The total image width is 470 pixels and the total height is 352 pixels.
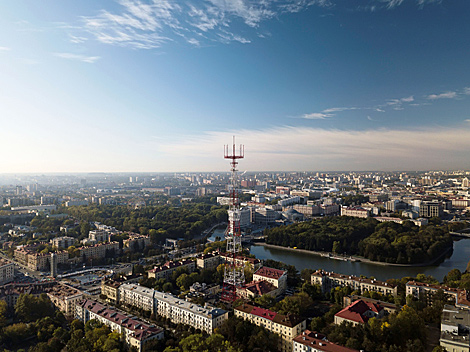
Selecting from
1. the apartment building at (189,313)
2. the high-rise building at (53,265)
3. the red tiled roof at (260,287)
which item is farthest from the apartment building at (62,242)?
the red tiled roof at (260,287)

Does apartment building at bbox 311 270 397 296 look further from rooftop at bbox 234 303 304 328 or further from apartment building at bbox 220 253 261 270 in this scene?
rooftop at bbox 234 303 304 328

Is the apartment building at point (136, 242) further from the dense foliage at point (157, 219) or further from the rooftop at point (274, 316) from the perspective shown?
the rooftop at point (274, 316)

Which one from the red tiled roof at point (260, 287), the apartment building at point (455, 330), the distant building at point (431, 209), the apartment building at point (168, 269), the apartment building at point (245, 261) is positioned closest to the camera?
the apartment building at point (455, 330)

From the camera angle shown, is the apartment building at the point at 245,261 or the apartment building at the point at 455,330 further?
the apartment building at the point at 245,261

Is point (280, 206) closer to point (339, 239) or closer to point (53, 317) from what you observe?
point (339, 239)

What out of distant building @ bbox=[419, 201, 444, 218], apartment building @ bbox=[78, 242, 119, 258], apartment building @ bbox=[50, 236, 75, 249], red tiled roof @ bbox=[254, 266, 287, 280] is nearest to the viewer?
red tiled roof @ bbox=[254, 266, 287, 280]

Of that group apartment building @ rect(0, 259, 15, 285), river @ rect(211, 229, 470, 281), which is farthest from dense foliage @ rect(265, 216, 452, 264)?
apartment building @ rect(0, 259, 15, 285)
